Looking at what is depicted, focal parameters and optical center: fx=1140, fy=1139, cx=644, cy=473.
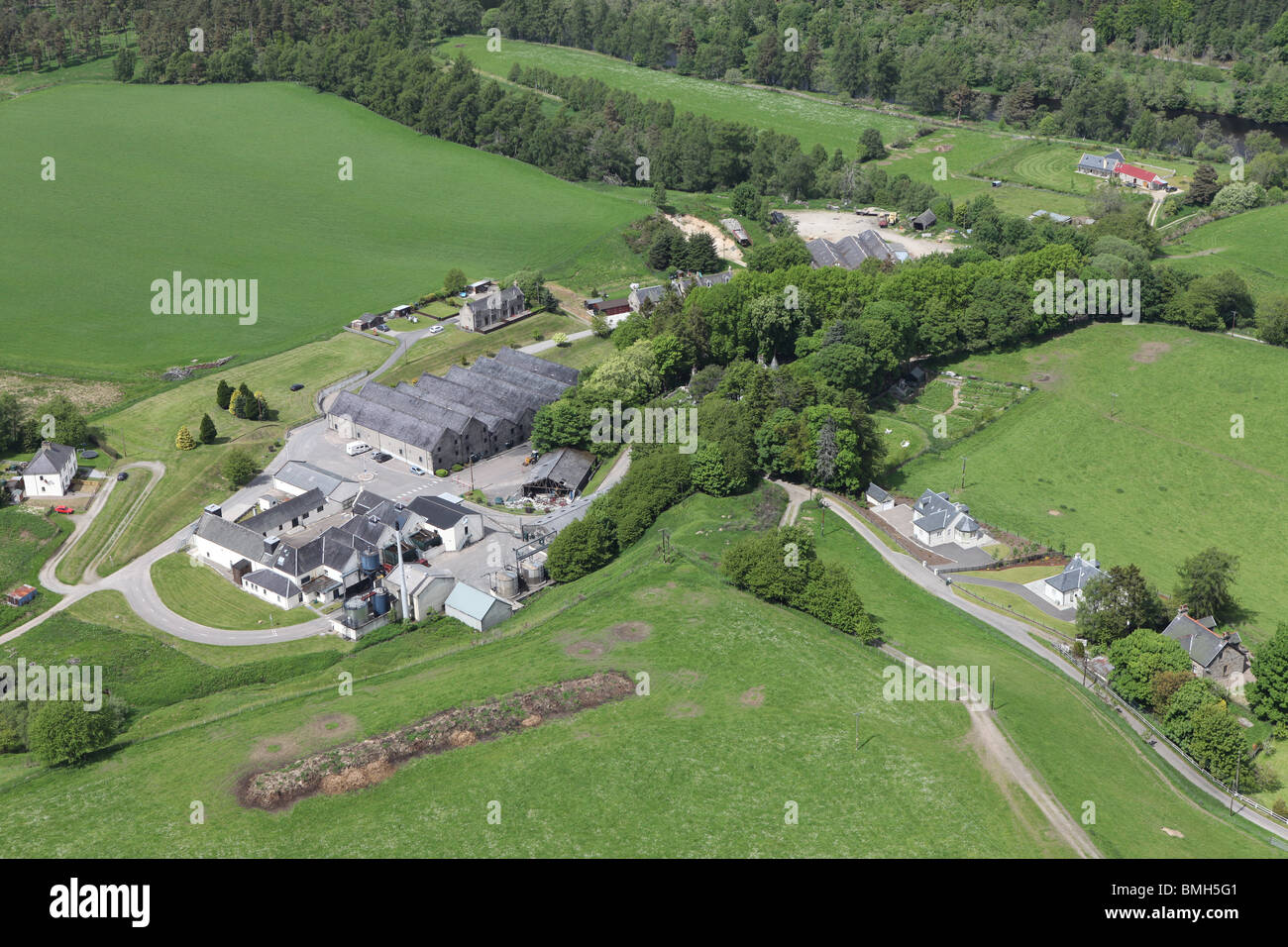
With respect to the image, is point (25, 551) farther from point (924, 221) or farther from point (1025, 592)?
point (924, 221)

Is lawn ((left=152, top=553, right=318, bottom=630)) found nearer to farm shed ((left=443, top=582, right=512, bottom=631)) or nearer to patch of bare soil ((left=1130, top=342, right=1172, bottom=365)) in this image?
farm shed ((left=443, top=582, right=512, bottom=631))

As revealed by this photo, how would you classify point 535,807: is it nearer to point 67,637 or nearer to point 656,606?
point 656,606

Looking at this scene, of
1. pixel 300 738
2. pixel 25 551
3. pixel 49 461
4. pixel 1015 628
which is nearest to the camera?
pixel 300 738

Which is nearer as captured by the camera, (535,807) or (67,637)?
(535,807)

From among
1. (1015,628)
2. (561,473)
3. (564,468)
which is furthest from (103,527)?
(1015,628)

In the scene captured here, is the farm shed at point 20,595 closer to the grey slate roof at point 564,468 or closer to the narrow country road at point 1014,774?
the grey slate roof at point 564,468

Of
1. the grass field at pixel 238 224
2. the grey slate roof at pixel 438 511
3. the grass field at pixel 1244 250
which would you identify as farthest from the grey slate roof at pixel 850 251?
the grey slate roof at pixel 438 511

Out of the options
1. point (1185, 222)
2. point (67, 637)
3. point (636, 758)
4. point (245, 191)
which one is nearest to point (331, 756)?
point (636, 758)
